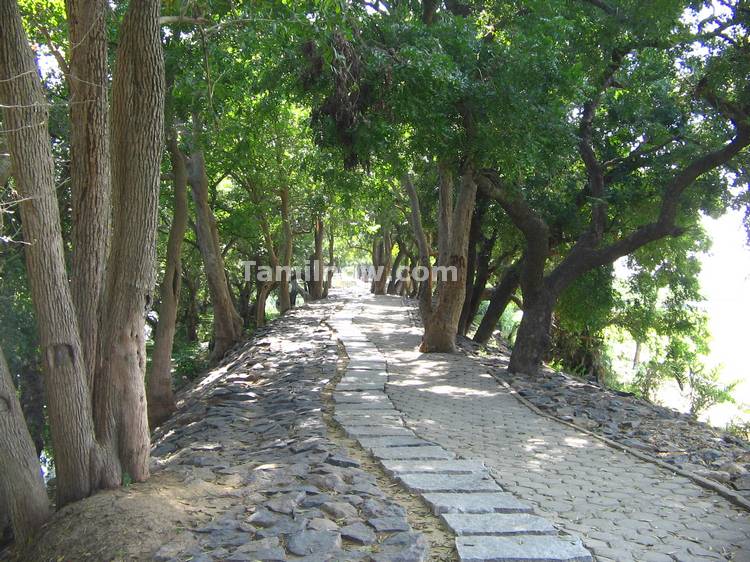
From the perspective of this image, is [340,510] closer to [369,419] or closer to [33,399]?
[369,419]

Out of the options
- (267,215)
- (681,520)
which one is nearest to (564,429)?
(681,520)

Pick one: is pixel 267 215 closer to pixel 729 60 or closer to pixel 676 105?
pixel 676 105

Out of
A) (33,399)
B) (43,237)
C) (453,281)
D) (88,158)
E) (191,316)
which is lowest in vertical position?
(33,399)

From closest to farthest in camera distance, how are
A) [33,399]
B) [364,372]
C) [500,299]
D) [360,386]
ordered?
[360,386]
[364,372]
[33,399]
[500,299]

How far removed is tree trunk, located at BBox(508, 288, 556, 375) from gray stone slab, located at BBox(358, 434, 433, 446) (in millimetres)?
5045

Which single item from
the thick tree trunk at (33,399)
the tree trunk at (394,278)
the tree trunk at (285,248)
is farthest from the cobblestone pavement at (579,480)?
the tree trunk at (394,278)

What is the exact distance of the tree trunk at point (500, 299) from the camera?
53.9 ft

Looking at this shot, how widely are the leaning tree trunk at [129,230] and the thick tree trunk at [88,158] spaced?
0.10 m

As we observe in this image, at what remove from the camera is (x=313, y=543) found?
4316 millimetres

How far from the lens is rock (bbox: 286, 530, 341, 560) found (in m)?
4.20

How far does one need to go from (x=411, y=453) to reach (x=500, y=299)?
10991 mm

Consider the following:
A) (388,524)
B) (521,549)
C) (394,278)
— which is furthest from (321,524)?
(394,278)

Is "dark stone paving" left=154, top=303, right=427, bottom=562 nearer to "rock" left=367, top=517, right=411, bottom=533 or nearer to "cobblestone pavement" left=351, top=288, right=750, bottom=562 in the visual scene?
"rock" left=367, top=517, right=411, bottom=533

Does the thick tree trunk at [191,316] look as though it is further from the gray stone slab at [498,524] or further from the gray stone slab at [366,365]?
the gray stone slab at [498,524]
